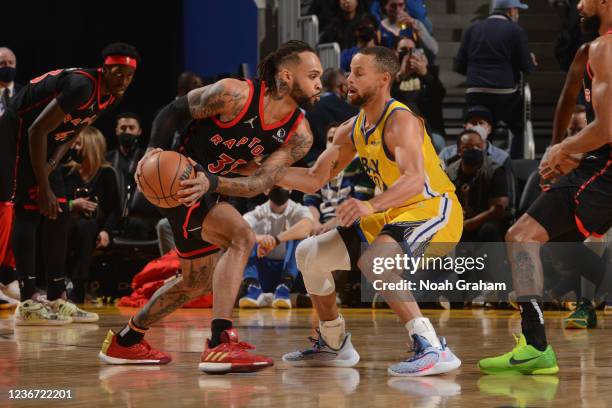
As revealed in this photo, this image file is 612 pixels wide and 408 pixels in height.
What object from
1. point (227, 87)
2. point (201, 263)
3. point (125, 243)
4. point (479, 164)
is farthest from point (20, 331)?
point (479, 164)

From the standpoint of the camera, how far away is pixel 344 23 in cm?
1227

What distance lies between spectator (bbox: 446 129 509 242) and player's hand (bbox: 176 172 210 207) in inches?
200

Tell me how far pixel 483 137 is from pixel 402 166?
534 centimetres

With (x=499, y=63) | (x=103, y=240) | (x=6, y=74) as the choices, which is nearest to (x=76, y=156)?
(x=103, y=240)

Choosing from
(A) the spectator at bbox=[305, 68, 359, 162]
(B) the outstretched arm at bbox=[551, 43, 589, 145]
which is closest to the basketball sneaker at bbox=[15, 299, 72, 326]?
(A) the spectator at bbox=[305, 68, 359, 162]

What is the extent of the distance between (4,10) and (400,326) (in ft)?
24.5

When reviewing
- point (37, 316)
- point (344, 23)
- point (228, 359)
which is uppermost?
point (344, 23)

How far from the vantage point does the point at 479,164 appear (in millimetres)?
9555

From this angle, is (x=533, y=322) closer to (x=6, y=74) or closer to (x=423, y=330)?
(x=423, y=330)

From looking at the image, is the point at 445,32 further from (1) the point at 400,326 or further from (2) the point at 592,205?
(2) the point at 592,205

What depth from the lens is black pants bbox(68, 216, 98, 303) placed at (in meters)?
10.1

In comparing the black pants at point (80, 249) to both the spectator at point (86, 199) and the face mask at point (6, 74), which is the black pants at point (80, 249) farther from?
the face mask at point (6, 74)

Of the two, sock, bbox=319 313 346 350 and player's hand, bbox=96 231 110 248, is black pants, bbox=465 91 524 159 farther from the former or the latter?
sock, bbox=319 313 346 350

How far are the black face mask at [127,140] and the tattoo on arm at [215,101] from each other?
20.1 ft
